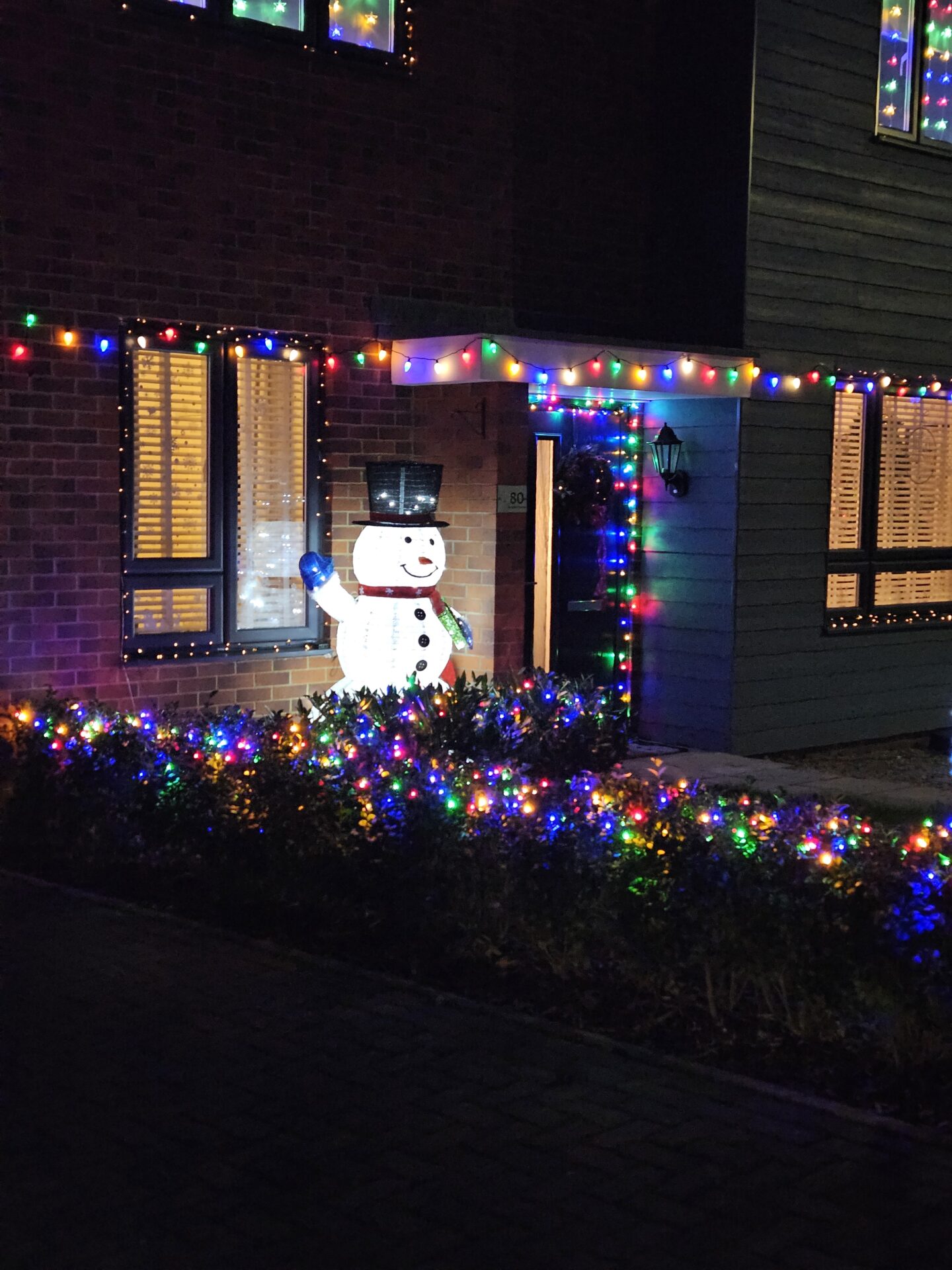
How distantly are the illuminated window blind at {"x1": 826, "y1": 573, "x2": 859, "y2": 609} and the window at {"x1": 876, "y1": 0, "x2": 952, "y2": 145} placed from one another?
3217 millimetres

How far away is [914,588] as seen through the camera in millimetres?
12328

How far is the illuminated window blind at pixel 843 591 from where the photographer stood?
11555mm

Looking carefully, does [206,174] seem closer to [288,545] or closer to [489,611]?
[288,545]

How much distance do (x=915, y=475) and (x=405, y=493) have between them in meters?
5.15

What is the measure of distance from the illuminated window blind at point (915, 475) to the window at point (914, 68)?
6.70ft

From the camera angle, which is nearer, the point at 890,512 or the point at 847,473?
the point at 847,473

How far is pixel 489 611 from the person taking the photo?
9.50m

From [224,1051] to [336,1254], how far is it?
4.55 ft

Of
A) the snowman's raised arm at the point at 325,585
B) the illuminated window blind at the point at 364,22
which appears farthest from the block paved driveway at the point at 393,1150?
the illuminated window blind at the point at 364,22

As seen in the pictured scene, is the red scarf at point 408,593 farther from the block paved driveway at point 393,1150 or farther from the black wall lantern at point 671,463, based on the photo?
the block paved driveway at point 393,1150

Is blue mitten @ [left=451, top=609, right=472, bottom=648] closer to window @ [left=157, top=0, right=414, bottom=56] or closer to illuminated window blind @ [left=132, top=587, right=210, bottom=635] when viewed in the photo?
illuminated window blind @ [left=132, top=587, right=210, bottom=635]

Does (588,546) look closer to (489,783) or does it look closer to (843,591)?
(843,591)

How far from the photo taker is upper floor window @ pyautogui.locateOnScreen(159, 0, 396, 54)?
355 inches

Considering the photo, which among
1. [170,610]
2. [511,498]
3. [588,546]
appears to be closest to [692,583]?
[588,546]
